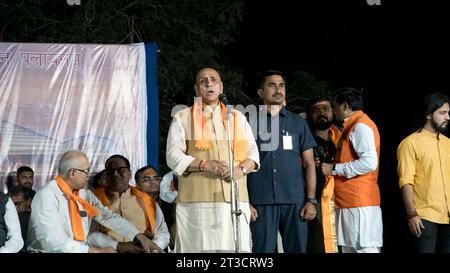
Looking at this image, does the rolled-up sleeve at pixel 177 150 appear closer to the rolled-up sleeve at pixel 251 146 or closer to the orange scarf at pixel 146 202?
the rolled-up sleeve at pixel 251 146

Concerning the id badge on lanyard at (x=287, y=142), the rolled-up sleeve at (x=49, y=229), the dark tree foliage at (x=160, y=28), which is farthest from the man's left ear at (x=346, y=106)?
the dark tree foliage at (x=160, y=28)

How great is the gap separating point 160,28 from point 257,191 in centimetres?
645

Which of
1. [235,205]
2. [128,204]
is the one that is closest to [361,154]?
[235,205]

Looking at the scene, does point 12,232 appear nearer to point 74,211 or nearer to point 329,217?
point 74,211

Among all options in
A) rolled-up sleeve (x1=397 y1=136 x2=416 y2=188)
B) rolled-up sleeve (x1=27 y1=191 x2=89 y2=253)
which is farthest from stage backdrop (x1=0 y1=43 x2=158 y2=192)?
rolled-up sleeve (x1=397 y1=136 x2=416 y2=188)

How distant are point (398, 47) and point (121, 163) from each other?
4609 mm

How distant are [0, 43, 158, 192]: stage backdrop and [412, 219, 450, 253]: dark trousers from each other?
9.11 feet

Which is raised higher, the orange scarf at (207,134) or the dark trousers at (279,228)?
the orange scarf at (207,134)

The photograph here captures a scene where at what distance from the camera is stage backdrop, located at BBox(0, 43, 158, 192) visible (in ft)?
28.1

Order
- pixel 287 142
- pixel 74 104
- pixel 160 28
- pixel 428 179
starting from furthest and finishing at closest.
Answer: pixel 160 28 → pixel 74 104 → pixel 287 142 → pixel 428 179

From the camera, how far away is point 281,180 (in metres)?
7.03

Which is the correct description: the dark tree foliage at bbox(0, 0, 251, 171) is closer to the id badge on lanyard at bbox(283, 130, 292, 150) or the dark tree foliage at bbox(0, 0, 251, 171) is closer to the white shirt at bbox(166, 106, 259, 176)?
the id badge on lanyard at bbox(283, 130, 292, 150)

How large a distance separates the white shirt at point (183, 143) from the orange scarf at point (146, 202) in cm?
117

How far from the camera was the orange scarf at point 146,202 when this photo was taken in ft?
25.4
